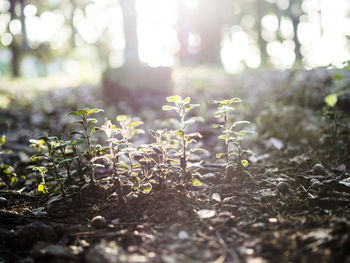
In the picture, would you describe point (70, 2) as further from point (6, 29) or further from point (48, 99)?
point (48, 99)

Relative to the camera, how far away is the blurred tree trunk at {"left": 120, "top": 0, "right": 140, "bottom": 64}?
256 inches

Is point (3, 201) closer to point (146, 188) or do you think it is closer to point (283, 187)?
point (146, 188)

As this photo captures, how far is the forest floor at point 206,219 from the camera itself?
1.45 m

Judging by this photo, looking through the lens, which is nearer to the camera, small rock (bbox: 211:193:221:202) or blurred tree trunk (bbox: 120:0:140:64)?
small rock (bbox: 211:193:221:202)

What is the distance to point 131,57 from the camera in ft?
21.9

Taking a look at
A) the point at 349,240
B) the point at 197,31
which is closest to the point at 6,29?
the point at 197,31

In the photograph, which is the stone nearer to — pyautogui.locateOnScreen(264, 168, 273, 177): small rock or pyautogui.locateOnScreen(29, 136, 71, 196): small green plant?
pyautogui.locateOnScreen(29, 136, 71, 196): small green plant

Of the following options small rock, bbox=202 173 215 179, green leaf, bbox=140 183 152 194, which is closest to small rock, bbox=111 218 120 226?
green leaf, bbox=140 183 152 194

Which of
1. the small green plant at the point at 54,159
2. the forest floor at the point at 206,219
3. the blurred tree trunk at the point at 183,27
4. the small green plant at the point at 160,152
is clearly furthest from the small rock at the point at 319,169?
the blurred tree trunk at the point at 183,27

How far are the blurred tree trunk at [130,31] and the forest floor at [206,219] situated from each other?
14.1ft

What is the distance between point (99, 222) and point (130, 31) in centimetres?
601

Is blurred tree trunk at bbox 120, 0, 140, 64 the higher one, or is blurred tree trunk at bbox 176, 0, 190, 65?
blurred tree trunk at bbox 176, 0, 190, 65

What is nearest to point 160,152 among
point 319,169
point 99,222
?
point 99,222

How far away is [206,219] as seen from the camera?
184 centimetres
